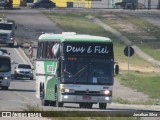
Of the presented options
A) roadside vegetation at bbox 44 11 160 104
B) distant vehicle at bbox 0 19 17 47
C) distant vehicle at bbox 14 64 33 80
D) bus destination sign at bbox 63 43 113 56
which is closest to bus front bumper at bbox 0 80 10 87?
roadside vegetation at bbox 44 11 160 104

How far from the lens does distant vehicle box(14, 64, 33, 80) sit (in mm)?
69562

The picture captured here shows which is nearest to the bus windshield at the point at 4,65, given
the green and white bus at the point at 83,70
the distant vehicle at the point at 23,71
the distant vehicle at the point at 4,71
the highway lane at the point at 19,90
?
the distant vehicle at the point at 4,71

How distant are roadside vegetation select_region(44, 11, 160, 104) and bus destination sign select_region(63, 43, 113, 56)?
786 inches

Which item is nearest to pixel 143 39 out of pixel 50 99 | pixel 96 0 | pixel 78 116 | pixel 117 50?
Answer: pixel 117 50

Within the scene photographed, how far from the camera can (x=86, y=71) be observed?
36062 millimetres

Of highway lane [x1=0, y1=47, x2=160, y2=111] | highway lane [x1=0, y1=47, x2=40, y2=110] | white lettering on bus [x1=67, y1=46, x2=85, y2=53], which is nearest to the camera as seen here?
white lettering on bus [x1=67, y1=46, x2=85, y2=53]

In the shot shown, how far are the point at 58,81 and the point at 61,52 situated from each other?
1.20 meters

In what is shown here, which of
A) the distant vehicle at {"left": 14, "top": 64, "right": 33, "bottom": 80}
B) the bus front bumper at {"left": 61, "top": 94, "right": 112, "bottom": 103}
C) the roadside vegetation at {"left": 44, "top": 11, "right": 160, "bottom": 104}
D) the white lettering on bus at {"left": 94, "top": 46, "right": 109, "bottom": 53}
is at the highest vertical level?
the white lettering on bus at {"left": 94, "top": 46, "right": 109, "bottom": 53}

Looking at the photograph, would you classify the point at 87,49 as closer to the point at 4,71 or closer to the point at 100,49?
the point at 100,49

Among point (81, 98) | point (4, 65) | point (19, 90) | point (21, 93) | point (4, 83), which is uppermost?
point (81, 98)

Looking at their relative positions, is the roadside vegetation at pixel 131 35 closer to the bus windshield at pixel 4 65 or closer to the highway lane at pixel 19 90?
the highway lane at pixel 19 90

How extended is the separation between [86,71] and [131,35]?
6796 cm

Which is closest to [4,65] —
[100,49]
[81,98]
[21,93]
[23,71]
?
[21,93]

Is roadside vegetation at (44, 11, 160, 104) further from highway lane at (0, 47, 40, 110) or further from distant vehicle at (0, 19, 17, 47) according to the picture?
distant vehicle at (0, 19, 17, 47)
